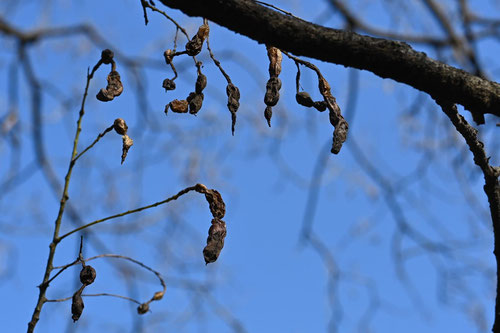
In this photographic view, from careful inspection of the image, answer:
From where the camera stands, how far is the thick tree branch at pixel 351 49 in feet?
4.35

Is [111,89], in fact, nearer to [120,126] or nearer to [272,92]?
[120,126]

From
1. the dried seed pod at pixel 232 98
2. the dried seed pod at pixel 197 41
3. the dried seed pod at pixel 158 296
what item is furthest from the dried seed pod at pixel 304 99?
the dried seed pod at pixel 158 296

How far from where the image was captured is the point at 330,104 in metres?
1.56

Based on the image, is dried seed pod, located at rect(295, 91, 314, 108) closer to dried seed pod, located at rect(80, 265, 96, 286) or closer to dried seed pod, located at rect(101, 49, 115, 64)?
dried seed pod, located at rect(101, 49, 115, 64)

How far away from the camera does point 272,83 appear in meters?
1.53

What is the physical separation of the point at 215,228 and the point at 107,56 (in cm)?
57

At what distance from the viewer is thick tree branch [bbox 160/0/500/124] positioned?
1.33 meters

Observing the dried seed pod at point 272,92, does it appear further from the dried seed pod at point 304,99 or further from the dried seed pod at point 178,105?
the dried seed pod at point 178,105

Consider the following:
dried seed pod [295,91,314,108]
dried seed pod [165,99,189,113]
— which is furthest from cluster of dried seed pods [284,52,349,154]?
dried seed pod [165,99,189,113]

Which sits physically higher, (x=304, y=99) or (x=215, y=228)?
(x=304, y=99)

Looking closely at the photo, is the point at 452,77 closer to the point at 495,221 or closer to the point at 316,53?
the point at 316,53

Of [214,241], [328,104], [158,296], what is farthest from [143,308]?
[328,104]

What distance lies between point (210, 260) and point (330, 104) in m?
0.45

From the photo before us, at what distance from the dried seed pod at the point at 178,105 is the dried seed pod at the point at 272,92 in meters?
0.20
